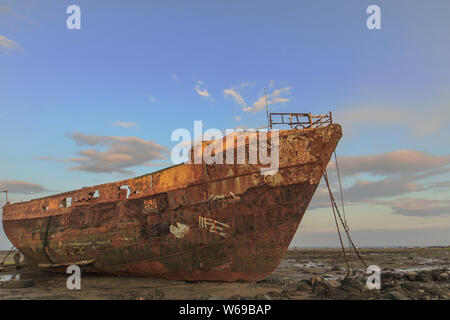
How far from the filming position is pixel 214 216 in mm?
8414

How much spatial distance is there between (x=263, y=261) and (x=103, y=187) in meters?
6.52

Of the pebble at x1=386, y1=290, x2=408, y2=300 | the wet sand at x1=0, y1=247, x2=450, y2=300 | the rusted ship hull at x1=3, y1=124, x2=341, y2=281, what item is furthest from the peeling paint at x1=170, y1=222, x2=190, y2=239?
the pebble at x1=386, y1=290, x2=408, y2=300

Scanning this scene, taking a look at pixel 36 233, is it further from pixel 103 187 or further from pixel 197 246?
pixel 197 246

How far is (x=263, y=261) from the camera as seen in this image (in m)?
8.27

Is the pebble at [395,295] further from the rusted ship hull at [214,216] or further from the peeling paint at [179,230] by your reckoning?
the peeling paint at [179,230]

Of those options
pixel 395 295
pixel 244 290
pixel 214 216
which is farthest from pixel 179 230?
pixel 395 295

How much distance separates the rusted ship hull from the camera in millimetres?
8188

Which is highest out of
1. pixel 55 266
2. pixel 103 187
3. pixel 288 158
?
pixel 288 158

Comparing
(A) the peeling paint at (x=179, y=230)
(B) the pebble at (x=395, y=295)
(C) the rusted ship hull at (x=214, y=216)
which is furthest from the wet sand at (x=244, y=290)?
(A) the peeling paint at (x=179, y=230)

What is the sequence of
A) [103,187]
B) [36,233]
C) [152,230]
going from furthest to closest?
[36,233]
[103,187]
[152,230]

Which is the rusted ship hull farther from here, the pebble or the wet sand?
the pebble

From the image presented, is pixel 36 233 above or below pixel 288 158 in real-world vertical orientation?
below

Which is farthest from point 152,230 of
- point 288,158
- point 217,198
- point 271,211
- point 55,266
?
point 55,266

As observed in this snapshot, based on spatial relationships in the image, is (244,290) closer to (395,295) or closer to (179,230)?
(179,230)
